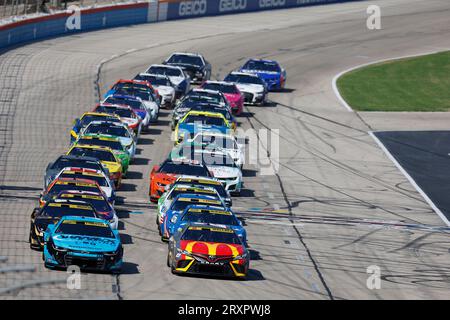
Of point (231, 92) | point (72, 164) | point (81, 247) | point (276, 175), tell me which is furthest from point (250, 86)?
point (81, 247)

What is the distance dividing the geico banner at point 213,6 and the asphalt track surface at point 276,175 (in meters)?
0.79

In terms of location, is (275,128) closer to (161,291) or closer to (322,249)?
(322,249)

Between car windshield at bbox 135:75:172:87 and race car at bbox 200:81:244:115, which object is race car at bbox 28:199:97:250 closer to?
race car at bbox 200:81:244:115

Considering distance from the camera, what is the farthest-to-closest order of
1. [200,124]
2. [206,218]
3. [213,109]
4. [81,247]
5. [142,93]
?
[142,93] → [213,109] → [200,124] → [206,218] → [81,247]

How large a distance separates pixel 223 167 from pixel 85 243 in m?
10.8

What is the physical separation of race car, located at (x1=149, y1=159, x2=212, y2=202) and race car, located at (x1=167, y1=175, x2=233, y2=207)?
1.94 ft

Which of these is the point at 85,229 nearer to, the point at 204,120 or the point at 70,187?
the point at 70,187

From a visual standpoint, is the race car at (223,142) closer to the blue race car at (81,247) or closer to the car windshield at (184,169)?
the car windshield at (184,169)

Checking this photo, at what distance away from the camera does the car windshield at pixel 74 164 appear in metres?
31.5

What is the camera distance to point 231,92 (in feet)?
155

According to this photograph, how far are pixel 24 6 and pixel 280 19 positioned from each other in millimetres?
21379

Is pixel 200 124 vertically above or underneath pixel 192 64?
above

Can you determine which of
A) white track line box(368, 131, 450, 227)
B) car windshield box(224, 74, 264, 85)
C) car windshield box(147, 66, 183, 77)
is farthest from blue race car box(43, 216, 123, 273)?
car windshield box(224, 74, 264, 85)

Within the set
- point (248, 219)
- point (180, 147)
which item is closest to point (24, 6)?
point (180, 147)
